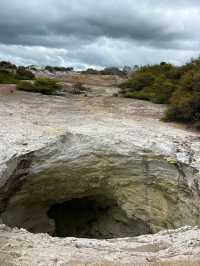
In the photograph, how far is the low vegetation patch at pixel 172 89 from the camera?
50.3ft

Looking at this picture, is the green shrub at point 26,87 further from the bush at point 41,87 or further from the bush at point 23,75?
the bush at point 23,75

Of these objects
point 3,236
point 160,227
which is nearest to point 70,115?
point 160,227

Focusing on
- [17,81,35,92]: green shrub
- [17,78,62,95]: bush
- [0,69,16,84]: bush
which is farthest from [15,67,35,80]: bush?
[17,81,35,92]: green shrub

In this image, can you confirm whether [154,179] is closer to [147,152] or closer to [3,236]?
[147,152]

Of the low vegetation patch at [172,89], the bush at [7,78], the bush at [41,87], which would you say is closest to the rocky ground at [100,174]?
the low vegetation patch at [172,89]

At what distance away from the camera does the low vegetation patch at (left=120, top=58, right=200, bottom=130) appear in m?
15.3

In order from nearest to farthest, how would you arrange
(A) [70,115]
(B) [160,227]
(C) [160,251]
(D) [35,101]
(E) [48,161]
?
(C) [160,251] < (E) [48,161] < (B) [160,227] < (A) [70,115] < (D) [35,101]

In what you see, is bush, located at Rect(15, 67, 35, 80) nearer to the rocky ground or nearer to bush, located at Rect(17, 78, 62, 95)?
bush, located at Rect(17, 78, 62, 95)

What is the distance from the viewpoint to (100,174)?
13.1m

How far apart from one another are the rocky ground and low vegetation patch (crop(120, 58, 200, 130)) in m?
0.78

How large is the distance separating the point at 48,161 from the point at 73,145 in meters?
0.79

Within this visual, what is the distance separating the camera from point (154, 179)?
12742mm

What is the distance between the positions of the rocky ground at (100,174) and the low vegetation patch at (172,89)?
78 centimetres

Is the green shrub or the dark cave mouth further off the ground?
the green shrub
